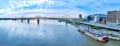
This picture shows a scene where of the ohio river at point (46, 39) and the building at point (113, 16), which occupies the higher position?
the building at point (113, 16)

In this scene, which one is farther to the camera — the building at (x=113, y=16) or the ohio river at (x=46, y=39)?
the building at (x=113, y=16)

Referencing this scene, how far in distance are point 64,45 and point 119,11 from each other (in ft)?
182

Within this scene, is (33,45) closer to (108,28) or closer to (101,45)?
(101,45)

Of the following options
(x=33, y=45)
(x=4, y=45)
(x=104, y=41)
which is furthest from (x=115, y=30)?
(x=4, y=45)

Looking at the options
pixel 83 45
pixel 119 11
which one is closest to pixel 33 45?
pixel 83 45

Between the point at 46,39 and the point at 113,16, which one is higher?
the point at 113,16

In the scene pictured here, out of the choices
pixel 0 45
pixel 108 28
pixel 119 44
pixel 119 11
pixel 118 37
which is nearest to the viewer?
pixel 0 45

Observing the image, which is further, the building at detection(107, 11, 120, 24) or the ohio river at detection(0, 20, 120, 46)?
the building at detection(107, 11, 120, 24)

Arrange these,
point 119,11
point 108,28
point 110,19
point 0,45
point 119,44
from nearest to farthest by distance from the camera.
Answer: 1. point 0,45
2. point 119,44
3. point 108,28
4. point 119,11
5. point 110,19

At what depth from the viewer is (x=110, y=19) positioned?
8350 cm

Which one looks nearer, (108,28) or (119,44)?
(119,44)

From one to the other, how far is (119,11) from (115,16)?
128 inches

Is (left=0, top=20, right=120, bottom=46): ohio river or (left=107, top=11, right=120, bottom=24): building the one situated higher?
(left=107, top=11, right=120, bottom=24): building

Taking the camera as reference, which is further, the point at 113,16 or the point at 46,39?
the point at 113,16
